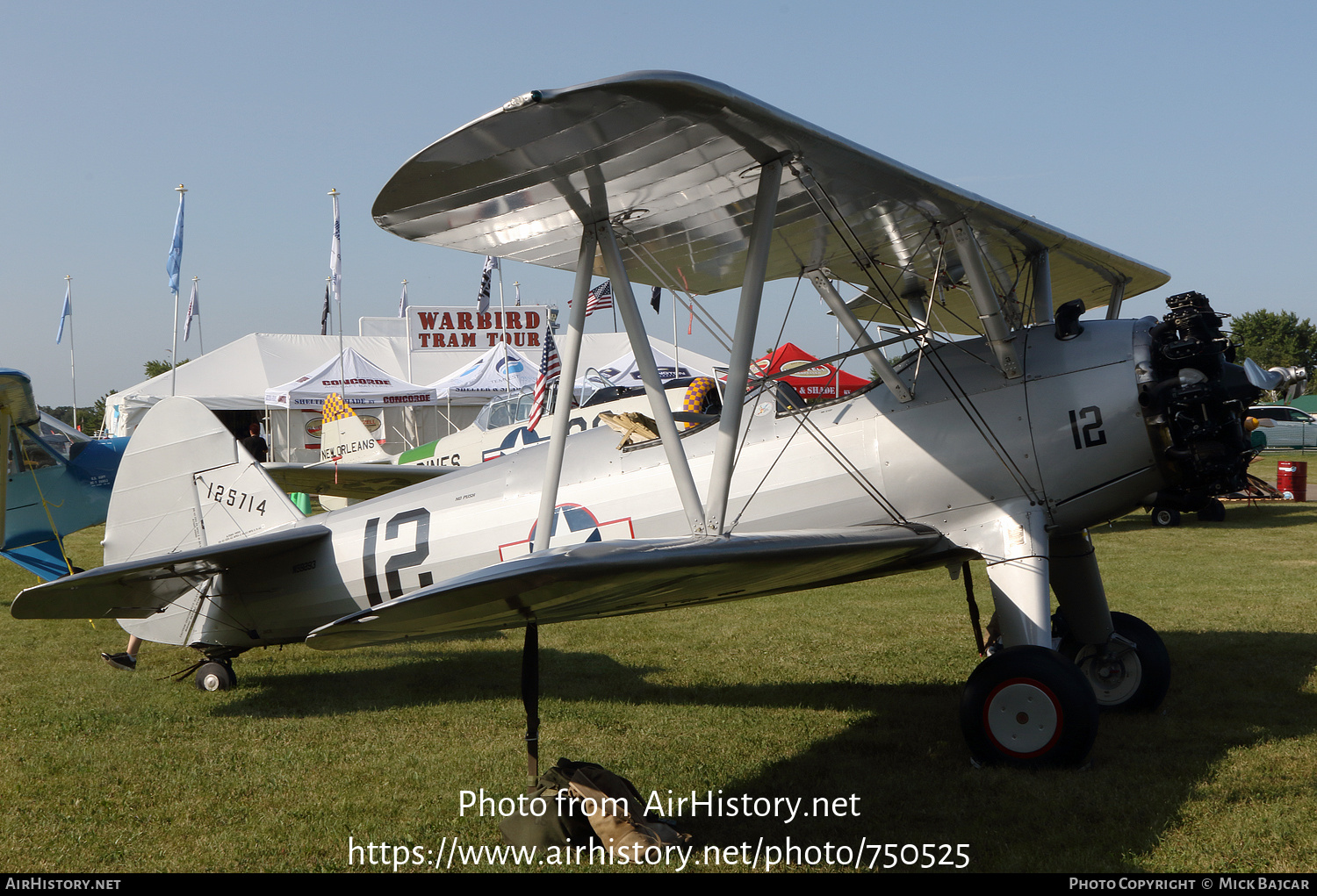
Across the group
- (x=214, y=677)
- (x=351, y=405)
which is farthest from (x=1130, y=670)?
(x=351, y=405)

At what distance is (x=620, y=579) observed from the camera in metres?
3.20

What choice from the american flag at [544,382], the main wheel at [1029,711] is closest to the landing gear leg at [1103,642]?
the main wheel at [1029,711]

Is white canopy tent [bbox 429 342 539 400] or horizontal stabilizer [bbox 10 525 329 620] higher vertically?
white canopy tent [bbox 429 342 539 400]

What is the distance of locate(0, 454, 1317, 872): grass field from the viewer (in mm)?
3701

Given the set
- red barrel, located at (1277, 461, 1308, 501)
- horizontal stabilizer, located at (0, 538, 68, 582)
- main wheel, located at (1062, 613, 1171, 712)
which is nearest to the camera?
main wheel, located at (1062, 613, 1171, 712)

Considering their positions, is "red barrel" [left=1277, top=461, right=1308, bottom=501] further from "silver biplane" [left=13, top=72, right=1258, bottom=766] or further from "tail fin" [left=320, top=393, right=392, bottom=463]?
"tail fin" [left=320, top=393, right=392, bottom=463]

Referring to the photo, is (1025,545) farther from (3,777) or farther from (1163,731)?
(3,777)

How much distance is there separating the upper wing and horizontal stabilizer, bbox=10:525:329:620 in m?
5.36

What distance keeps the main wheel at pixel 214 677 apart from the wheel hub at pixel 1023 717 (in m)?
5.03

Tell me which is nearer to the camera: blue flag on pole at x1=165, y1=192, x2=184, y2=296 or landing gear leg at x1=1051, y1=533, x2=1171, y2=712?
landing gear leg at x1=1051, y1=533, x2=1171, y2=712

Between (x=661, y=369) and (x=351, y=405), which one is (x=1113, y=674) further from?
(x=351, y=405)

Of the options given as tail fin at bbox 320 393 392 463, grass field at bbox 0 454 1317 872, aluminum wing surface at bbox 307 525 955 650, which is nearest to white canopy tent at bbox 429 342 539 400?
tail fin at bbox 320 393 392 463

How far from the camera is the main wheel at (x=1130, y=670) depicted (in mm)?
5363

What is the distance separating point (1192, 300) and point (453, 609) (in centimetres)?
389
